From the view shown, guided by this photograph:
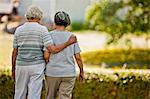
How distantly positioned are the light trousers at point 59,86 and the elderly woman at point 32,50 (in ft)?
0.45

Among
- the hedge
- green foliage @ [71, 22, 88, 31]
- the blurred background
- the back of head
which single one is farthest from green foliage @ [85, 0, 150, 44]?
green foliage @ [71, 22, 88, 31]

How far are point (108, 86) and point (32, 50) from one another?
6.05 feet

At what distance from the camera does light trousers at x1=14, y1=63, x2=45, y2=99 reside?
5754mm

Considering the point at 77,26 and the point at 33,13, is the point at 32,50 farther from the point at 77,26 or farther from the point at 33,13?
the point at 77,26

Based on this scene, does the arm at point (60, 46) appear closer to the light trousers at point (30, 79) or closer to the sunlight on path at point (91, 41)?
the light trousers at point (30, 79)

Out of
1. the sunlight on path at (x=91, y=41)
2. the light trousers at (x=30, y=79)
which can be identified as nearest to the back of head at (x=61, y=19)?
the light trousers at (x=30, y=79)

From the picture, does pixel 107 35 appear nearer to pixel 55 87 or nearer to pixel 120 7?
pixel 120 7

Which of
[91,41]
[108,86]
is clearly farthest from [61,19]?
[91,41]

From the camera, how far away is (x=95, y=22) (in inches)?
513

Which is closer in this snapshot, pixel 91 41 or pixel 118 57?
pixel 118 57

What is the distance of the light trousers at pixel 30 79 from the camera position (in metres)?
5.75

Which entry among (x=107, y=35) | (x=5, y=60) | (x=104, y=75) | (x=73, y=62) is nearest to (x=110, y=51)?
(x=107, y=35)

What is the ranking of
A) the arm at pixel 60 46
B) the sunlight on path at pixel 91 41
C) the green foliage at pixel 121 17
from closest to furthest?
the arm at pixel 60 46 → the green foliage at pixel 121 17 → the sunlight on path at pixel 91 41

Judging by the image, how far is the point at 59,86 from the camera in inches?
233
